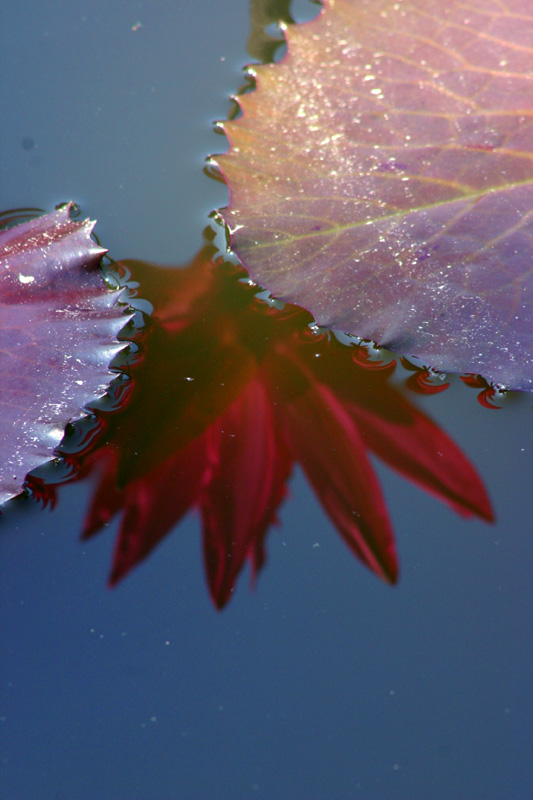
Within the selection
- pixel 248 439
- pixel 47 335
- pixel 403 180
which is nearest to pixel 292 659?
pixel 248 439

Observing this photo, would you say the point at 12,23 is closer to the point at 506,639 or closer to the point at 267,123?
the point at 267,123

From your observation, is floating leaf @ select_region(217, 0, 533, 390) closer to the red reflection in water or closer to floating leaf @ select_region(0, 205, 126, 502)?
the red reflection in water

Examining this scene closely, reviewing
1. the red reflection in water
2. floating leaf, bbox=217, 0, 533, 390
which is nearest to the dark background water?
the red reflection in water

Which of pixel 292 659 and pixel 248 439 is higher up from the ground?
pixel 248 439

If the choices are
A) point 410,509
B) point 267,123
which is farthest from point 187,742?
point 267,123

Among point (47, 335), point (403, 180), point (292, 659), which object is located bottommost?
point (292, 659)

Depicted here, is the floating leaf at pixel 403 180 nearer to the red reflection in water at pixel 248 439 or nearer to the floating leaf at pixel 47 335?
the red reflection in water at pixel 248 439

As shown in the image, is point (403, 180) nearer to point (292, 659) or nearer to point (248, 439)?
point (248, 439)
